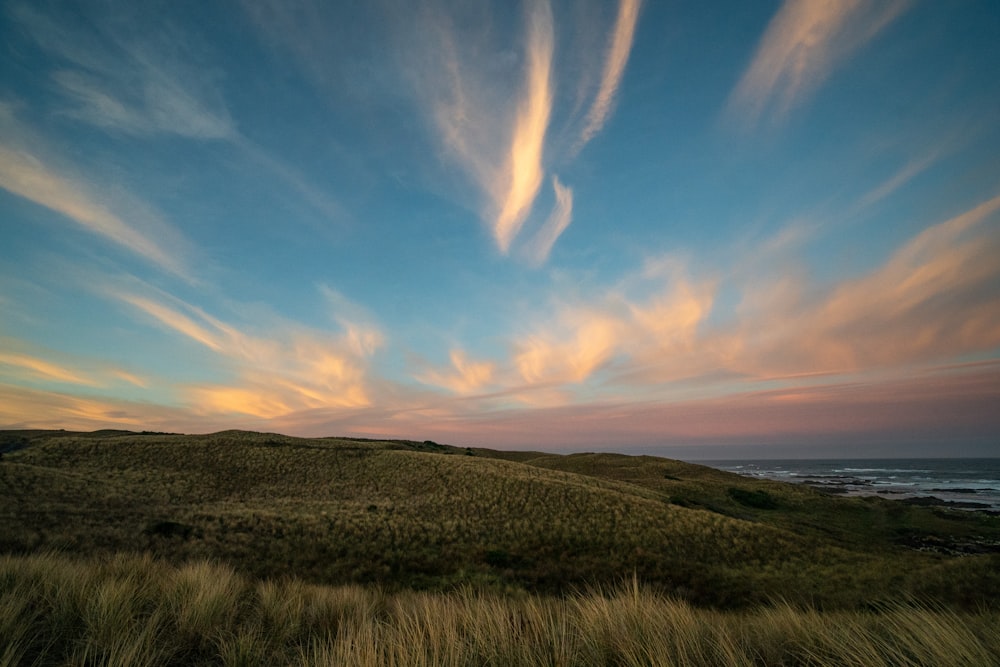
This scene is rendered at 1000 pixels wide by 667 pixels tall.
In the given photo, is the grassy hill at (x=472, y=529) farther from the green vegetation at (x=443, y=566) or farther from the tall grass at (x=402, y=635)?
the tall grass at (x=402, y=635)

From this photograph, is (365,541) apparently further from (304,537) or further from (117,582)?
(117,582)

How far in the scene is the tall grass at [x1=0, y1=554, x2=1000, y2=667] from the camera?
358 cm

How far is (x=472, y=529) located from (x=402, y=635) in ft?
63.1

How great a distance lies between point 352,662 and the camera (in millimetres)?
3447

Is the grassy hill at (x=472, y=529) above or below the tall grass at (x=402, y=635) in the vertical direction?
below

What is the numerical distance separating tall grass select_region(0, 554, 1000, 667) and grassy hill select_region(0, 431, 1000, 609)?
12.6ft

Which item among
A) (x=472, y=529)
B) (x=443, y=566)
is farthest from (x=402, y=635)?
(x=472, y=529)

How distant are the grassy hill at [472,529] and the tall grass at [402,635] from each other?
3.84m

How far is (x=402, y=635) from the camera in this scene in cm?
418

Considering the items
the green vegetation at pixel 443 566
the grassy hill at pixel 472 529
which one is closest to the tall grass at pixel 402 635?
the green vegetation at pixel 443 566

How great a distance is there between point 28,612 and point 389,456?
37981mm

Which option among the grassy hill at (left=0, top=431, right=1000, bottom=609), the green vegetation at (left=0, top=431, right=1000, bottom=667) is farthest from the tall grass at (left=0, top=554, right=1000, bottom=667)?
the grassy hill at (left=0, top=431, right=1000, bottom=609)

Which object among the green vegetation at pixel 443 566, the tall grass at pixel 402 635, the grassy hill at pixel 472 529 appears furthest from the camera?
the grassy hill at pixel 472 529

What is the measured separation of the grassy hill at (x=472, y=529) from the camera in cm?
1449
